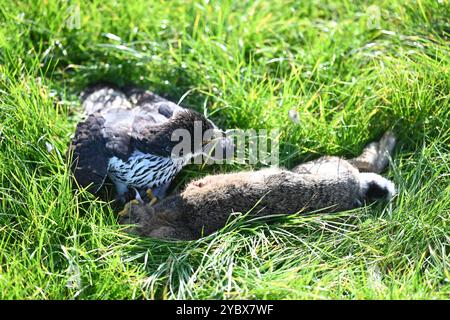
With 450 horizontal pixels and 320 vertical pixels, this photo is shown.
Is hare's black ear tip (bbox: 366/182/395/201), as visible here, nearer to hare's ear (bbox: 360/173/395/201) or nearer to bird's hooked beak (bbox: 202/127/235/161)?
hare's ear (bbox: 360/173/395/201)

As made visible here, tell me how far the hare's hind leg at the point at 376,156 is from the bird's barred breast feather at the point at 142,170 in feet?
4.29

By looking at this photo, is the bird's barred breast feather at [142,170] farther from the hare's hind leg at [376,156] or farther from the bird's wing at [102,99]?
the hare's hind leg at [376,156]

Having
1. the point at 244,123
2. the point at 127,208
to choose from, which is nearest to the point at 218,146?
the point at 244,123

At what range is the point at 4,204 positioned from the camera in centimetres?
430

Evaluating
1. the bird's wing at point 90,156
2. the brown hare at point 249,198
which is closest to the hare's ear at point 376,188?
the brown hare at point 249,198

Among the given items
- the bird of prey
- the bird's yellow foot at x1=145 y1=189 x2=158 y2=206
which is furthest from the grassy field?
the bird's yellow foot at x1=145 y1=189 x2=158 y2=206

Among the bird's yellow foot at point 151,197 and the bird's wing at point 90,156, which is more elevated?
the bird's wing at point 90,156

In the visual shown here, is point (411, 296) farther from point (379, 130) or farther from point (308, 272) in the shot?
point (379, 130)

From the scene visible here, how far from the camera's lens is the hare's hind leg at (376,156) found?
4.83 metres

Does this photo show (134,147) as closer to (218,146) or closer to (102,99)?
(218,146)

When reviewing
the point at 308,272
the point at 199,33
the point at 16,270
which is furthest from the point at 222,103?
the point at 16,270

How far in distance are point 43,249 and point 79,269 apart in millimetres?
296

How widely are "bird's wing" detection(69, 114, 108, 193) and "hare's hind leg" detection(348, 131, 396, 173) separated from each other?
178 centimetres

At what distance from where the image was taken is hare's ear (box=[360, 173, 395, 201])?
453cm
